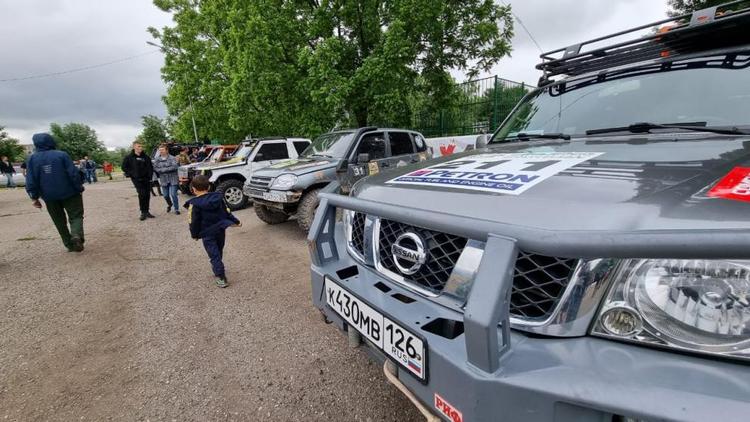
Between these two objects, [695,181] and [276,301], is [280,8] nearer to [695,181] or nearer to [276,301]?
[276,301]

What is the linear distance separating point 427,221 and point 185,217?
26.1ft

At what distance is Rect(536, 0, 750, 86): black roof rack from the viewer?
5.90 feet

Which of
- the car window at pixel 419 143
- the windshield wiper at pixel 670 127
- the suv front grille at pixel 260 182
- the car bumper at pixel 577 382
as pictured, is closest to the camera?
the car bumper at pixel 577 382

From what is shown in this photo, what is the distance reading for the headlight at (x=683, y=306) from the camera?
32.8 inches

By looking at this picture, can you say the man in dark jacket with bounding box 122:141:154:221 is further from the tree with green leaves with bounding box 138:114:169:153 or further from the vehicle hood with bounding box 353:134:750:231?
the tree with green leaves with bounding box 138:114:169:153

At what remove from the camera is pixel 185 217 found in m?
7.73

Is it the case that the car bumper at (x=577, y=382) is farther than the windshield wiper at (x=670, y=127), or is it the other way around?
the windshield wiper at (x=670, y=127)

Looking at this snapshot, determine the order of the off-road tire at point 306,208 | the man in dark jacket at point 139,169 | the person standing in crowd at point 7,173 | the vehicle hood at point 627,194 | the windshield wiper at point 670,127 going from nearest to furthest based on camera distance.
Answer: the vehicle hood at point 627,194
the windshield wiper at point 670,127
the off-road tire at point 306,208
the man in dark jacket at point 139,169
the person standing in crowd at point 7,173

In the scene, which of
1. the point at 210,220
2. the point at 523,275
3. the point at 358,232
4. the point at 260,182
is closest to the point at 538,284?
the point at 523,275

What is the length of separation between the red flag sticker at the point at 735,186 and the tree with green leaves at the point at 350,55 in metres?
7.63

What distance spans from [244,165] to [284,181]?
335cm

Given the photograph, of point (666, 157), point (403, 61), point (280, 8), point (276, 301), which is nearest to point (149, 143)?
point (280, 8)

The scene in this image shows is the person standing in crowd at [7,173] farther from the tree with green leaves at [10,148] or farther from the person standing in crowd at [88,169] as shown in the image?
the tree with green leaves at [10,148]

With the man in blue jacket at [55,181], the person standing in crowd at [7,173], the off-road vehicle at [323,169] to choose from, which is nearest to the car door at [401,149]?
the off-road vehicle at [323,169]
